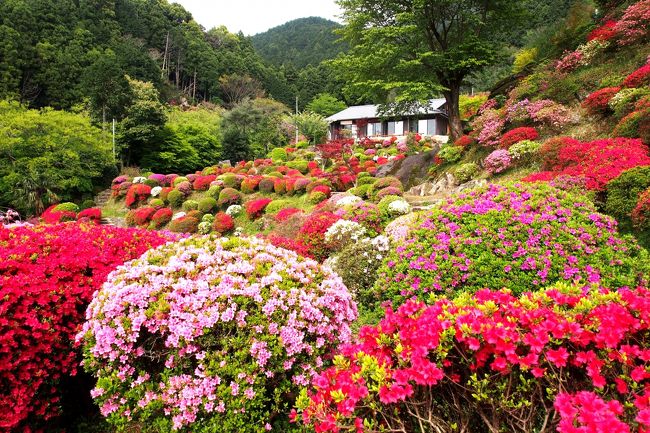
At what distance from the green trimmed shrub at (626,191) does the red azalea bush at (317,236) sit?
19.1 feet

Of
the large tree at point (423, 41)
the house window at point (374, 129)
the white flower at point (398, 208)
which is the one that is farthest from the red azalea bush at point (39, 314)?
the house window at point (374, 129)

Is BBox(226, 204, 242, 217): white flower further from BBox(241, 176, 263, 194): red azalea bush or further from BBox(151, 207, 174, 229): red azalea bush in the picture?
BBox(151, 207, 174, 229): red azalea bush

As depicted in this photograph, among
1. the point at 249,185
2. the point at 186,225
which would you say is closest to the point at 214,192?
the point at 249,185

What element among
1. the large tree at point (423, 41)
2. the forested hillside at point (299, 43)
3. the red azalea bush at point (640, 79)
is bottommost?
the red azalea bush at point (640, 79)

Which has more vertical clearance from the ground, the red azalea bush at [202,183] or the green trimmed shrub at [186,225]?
the red azalea bush at [202,183]

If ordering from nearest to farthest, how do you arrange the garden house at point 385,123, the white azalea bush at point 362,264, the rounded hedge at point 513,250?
the rounded hedge at point 513,250 < the white azalea bush at point 362,264 < the garden house at point 385,123

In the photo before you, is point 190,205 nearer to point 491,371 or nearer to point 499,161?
point 499,161

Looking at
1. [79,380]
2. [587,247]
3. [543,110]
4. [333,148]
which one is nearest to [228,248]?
[79,380]

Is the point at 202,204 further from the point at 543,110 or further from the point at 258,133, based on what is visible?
the point at 258,133

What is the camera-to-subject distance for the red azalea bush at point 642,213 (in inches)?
223

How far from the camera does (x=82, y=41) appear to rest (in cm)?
4375

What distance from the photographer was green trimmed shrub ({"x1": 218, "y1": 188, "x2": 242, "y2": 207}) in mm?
18891

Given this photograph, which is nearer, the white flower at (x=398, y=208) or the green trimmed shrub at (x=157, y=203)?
the white flower at (x=398, y=208)

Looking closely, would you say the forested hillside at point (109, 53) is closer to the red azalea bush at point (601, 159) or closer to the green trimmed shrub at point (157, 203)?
the green trimmed shrub at point (157, 203)
